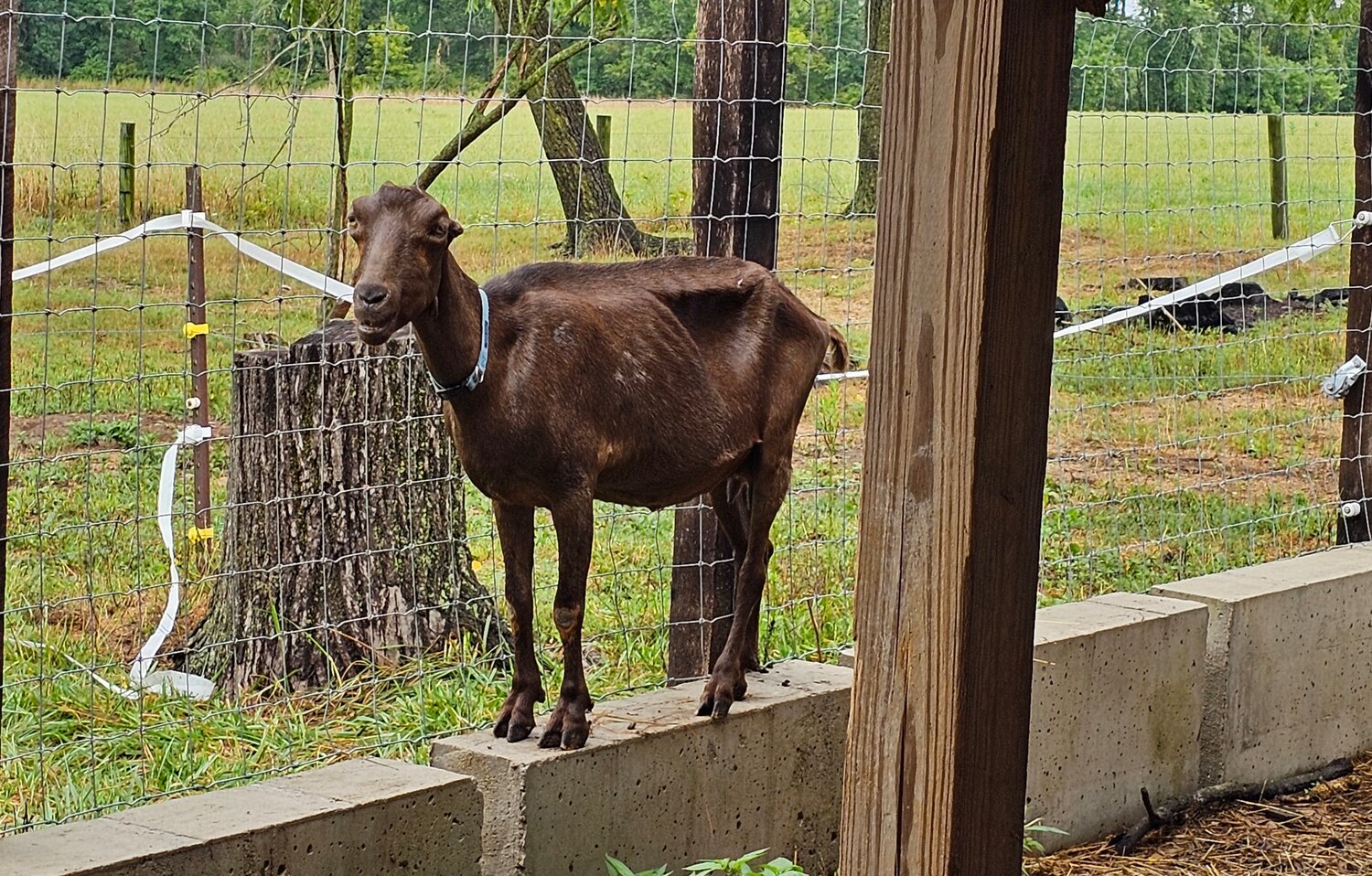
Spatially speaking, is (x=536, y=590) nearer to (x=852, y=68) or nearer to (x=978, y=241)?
(x=978, y=241)

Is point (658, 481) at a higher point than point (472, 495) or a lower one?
higher

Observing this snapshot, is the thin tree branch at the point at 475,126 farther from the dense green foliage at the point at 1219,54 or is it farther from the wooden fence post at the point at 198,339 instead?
the dense green foliage at the point at 1219,54

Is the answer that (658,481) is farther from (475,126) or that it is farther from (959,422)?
(959,422)

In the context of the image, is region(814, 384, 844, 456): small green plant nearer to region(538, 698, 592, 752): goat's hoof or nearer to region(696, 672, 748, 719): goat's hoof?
region(696, 672, 748, 719): goat's hoof

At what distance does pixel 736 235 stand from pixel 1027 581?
2609 millimetres

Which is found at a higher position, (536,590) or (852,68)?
(852,68)

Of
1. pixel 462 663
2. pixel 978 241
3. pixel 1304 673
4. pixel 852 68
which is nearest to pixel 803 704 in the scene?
pixel 462 663

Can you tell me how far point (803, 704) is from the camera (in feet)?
15.4

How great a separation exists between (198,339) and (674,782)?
8.46 feet

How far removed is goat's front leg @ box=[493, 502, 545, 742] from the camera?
4094mm

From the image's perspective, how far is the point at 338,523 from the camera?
17.3ft

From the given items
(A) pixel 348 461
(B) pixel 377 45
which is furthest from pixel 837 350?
(B) pixel 377 45

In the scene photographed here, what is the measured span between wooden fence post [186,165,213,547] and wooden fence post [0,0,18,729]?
145 centimetres

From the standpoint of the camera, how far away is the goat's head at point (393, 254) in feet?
11.5
